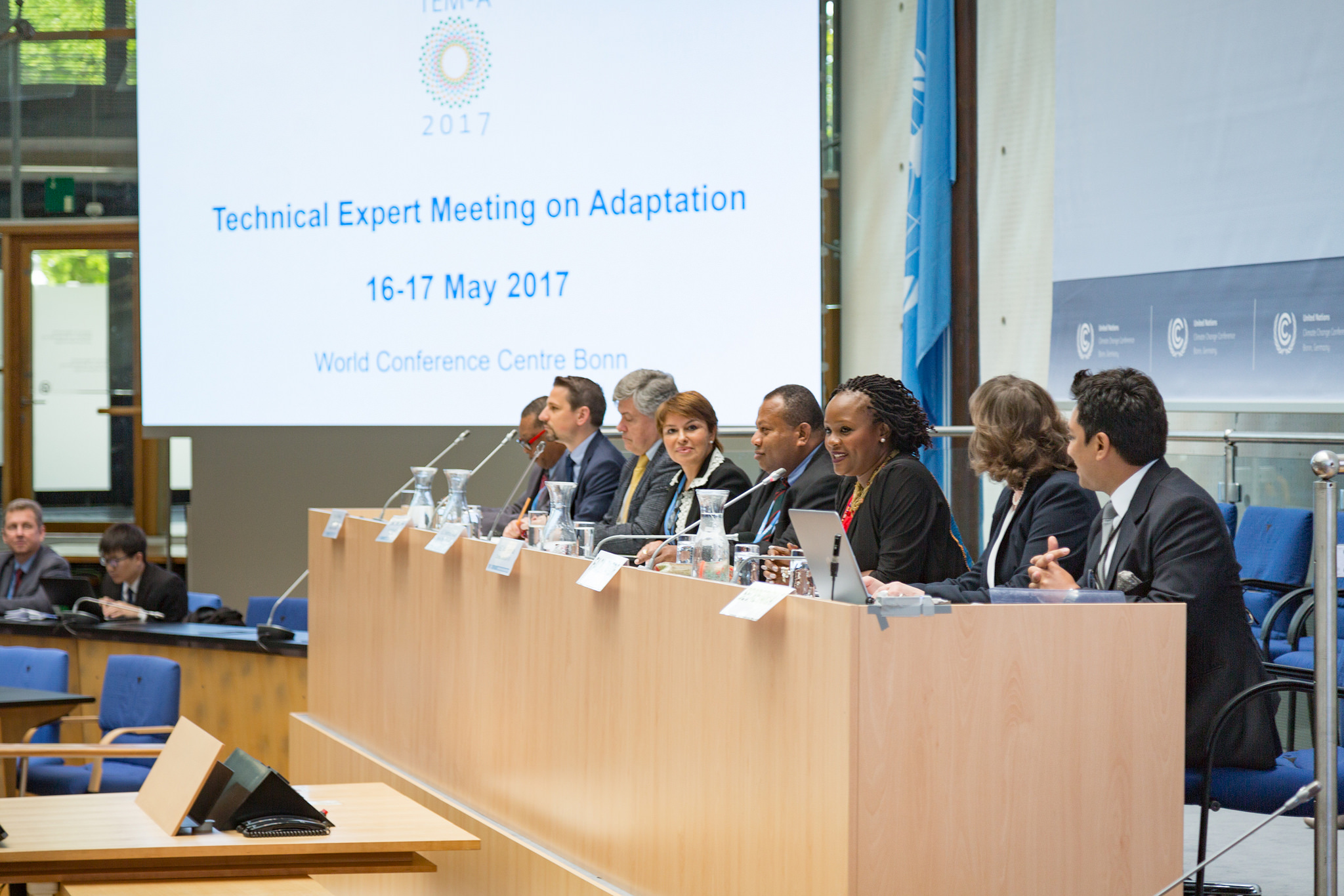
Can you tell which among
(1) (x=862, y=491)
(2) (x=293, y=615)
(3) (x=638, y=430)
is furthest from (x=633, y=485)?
(2) (x=293, y=615)

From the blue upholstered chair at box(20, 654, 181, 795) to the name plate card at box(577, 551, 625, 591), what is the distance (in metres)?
2.19

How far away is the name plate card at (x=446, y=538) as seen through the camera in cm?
323

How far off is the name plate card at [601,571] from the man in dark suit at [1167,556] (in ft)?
2.31

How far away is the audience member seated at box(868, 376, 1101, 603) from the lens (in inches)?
108

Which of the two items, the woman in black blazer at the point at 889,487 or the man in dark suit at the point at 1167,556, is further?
the woman in black blazer at the point at 889,487

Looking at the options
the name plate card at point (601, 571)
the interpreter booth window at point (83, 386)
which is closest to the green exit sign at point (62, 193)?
the interpreter booth window at point (83, 386)

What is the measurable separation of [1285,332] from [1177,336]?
1.37 ft

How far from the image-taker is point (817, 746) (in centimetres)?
186

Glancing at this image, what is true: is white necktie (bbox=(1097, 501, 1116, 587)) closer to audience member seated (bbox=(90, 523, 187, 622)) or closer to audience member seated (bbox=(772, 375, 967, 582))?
audience member seated (bbox=(772, 375, 967, 582))

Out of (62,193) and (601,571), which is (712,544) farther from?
(62,193)

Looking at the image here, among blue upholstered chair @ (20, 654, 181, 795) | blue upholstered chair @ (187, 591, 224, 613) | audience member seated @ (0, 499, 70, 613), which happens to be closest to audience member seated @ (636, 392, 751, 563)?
blue upholstered chair @ (20, 654, 181, 795)

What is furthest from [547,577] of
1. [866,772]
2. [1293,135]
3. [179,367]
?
[179,367]

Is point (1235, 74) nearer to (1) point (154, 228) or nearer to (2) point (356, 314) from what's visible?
(2) point (356, 314)

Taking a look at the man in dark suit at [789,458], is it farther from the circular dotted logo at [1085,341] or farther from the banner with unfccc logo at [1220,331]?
the circular dotted logo at [1085,341]
